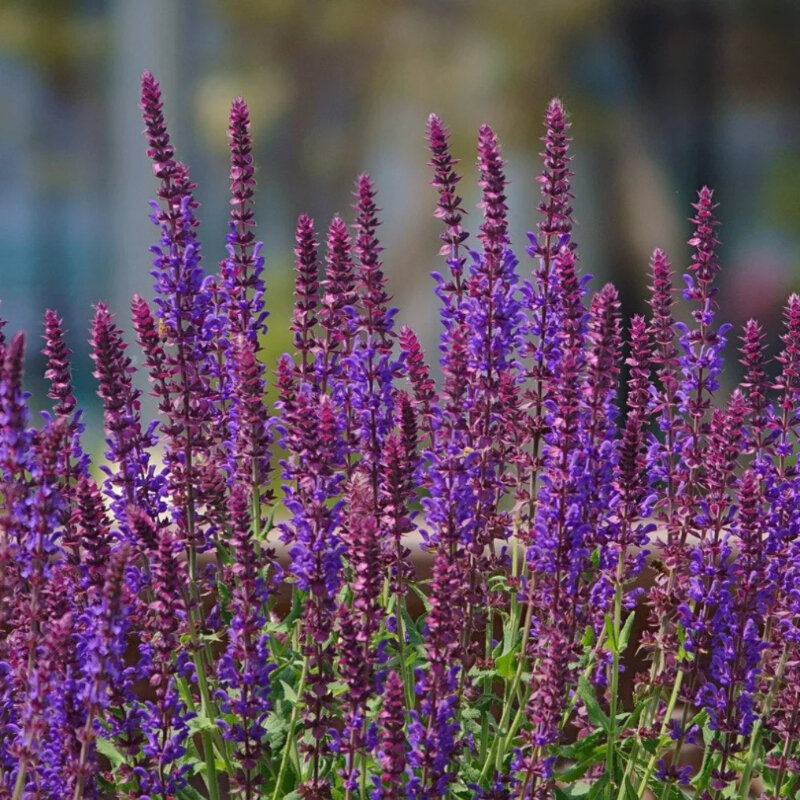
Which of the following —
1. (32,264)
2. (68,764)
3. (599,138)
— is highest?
(599,138)

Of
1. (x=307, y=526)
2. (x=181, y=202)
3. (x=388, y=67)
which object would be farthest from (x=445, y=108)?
(x=307, y=526)

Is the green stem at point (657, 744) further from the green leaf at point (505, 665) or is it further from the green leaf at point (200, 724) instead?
the green leaf at point (200, 724)

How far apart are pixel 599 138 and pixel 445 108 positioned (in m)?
0.89

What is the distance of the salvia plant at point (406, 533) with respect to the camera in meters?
2.55

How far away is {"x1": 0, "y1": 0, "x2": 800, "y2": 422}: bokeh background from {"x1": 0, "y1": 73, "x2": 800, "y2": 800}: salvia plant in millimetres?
4930

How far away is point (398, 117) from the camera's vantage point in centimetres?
857

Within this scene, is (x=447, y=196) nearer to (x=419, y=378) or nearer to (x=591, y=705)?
(x=419, y=378)

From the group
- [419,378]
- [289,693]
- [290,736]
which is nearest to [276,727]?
[289,693]

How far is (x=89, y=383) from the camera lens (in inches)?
302

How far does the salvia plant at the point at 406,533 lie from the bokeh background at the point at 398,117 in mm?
4930

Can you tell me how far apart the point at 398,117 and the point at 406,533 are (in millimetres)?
6032

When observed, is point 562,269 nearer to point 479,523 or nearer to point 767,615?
point 479,523

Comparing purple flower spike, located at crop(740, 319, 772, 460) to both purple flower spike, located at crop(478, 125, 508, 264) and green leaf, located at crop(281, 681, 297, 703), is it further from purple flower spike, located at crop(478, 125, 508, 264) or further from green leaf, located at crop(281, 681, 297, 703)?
green leaf, located at crop(281, 681, 297, 703)

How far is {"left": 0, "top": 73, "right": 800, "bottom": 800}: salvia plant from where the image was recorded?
2551 mm
